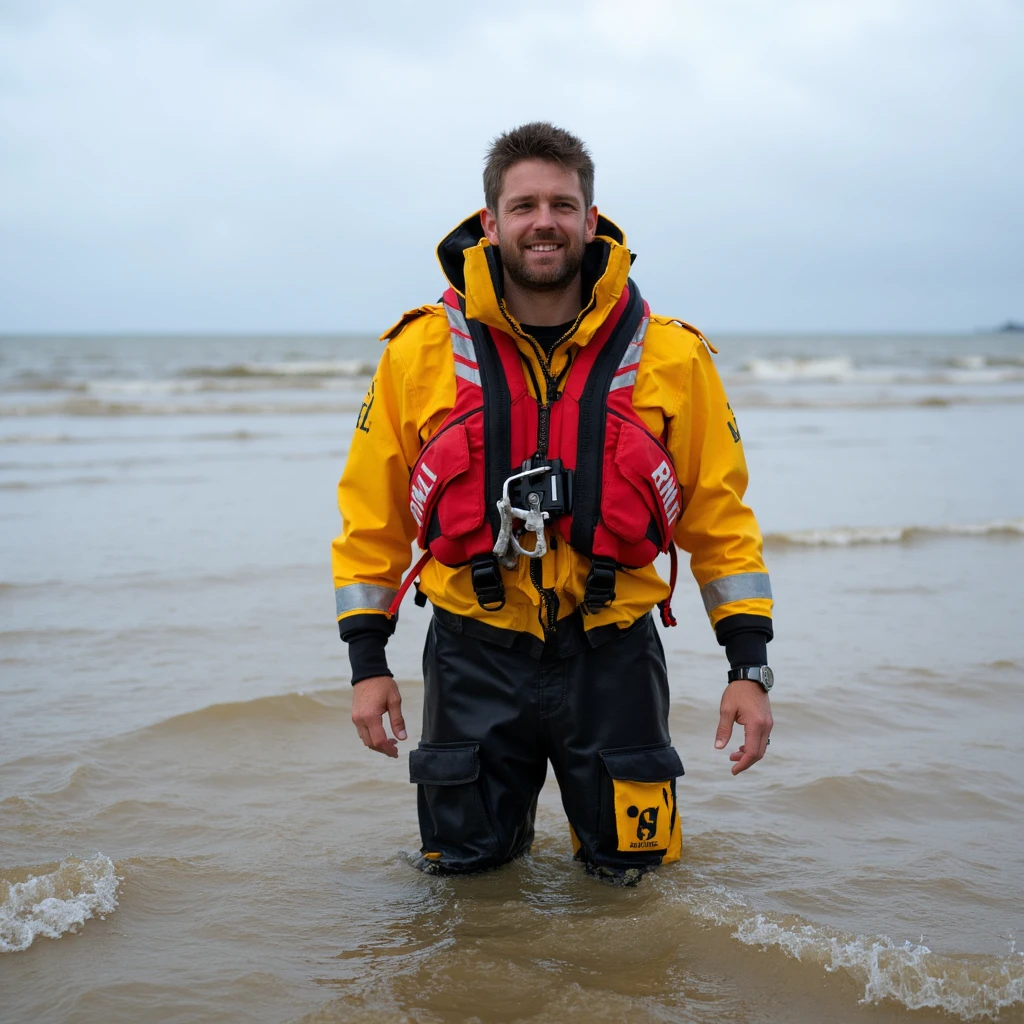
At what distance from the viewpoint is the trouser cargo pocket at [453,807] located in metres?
3.05

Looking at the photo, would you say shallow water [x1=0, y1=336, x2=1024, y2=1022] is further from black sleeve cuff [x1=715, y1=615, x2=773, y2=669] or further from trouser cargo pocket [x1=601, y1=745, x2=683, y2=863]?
black sleeve cuff [x1=715, y1=615, x2=773, y2=669]

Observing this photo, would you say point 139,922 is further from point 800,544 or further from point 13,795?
point 800,544

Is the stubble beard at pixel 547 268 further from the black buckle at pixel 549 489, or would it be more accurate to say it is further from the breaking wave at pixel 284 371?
the breaking wave at pixel 284 371

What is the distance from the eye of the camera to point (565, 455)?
2.93m

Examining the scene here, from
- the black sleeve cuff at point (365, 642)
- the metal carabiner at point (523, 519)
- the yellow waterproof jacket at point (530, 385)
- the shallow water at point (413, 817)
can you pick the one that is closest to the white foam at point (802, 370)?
the shallow water at point (413, 817)

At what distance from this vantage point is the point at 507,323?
296 centimetres

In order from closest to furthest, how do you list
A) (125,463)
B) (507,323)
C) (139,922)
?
(507,323) → (139,922) → (125,463)

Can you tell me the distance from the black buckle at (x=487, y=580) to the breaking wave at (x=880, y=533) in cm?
588

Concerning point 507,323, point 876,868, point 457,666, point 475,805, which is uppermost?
point 507,323

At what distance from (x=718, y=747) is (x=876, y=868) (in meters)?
1.05

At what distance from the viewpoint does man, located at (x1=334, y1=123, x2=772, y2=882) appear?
291cm

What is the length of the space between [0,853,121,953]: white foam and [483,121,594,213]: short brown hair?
7.32 feet

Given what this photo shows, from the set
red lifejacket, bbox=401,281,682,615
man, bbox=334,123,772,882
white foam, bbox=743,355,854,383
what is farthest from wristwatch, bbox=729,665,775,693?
white foam, bbox=743,355,854,383

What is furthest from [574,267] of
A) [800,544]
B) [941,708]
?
[800,544]
